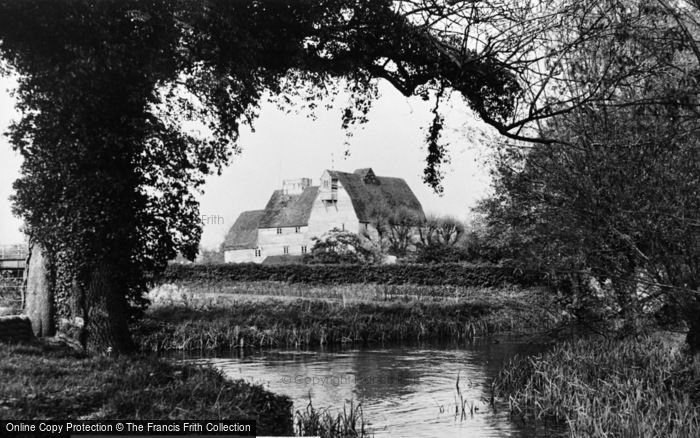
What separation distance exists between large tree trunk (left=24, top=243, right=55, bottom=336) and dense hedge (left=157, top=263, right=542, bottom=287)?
755 inches

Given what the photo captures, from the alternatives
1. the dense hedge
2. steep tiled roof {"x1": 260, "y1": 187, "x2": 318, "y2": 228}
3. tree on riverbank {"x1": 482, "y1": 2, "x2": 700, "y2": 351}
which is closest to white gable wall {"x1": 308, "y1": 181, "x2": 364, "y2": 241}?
steep tiled roof {"x1": 260, "y1": 187, "x2": 318, "y2": 228}

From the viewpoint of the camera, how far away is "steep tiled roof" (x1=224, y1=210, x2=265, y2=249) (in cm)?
8025

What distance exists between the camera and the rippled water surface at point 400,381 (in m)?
11.2

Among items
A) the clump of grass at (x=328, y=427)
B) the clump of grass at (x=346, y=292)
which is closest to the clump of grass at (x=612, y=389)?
the clump of grass at (x=328, y=427)

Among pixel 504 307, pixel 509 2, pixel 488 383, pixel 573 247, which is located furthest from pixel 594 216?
pixel 504 307

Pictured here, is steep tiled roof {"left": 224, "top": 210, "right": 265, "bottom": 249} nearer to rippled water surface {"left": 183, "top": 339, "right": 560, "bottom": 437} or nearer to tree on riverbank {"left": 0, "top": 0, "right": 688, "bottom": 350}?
rippled water surface {"left": 183, "top": 339, "right": 560, "bottom": 437}

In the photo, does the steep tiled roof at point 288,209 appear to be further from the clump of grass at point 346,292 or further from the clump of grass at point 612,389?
the clump of grass at point 612,389

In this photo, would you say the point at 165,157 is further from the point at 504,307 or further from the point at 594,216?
the point at 504,307

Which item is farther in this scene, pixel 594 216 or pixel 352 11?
pixel 352 11

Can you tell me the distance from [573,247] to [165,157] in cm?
711

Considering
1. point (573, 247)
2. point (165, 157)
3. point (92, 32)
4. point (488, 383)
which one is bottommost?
point (488, 383)

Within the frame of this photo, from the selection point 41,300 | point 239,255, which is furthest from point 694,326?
point 239,255

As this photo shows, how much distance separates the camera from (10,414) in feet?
24.6

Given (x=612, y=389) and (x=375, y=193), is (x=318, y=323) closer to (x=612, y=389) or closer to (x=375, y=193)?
(x=612, y=389)
